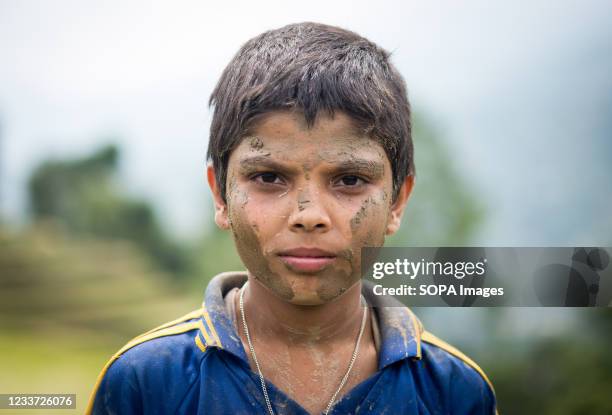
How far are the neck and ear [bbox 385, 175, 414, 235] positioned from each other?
0.20 metres

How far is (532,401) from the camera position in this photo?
15.0 feet

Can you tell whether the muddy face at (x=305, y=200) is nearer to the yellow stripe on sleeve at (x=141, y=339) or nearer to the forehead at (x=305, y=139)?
the forehead at (x=305, y=139)

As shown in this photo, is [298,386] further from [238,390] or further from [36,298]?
[36,298]

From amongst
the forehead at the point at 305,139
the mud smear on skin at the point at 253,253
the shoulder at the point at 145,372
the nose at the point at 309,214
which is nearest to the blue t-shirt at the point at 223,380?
the shoulder at the point at 145,372

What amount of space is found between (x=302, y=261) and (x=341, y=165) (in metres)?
0.27

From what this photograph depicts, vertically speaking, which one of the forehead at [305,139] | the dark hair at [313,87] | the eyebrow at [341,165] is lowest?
the eyebrow at [341,165]

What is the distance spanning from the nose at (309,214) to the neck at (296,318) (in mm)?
290

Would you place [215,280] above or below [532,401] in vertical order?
above

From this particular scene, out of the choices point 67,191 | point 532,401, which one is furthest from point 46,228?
point 532,401

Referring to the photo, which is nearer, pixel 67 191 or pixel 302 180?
pixel 302 180

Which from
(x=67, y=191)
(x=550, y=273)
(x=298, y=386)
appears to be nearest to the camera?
(x=298, y=386)

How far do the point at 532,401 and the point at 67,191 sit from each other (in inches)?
172

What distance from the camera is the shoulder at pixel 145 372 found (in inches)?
71.0

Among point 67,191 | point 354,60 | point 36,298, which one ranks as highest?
point 354,60
